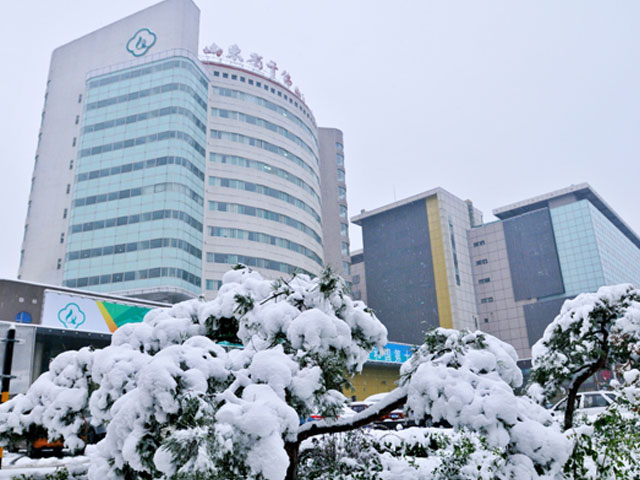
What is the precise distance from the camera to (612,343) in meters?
9.45

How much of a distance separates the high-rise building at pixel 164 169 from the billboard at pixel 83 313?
18.2 meters

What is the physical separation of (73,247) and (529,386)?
47.1 metres

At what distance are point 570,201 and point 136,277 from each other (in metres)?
64.0

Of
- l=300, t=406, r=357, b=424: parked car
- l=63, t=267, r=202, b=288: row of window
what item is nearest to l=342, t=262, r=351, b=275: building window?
l=63, t=267, r=202, b=288: row of window

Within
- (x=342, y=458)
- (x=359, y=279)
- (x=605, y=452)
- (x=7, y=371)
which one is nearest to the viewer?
(x=605, y=452)

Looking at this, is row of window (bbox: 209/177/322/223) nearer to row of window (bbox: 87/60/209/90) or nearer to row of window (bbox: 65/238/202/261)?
row of window (bbox: 65/238/202/261)

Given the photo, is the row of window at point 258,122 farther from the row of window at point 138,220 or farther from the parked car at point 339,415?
A: the parked car at point 339,415

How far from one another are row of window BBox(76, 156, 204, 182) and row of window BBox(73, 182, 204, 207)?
2.00 metres

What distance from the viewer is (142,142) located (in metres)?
50.0

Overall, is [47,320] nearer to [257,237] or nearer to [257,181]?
[257,237]

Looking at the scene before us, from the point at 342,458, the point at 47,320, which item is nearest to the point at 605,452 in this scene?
the point at 342,458

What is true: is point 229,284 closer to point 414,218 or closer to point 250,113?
point 250,113

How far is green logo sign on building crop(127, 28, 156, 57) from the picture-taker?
55841 millimetres

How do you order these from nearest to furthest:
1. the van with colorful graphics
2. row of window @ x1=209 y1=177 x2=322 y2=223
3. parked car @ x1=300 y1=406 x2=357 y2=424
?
1. parked car @ x1=300 y1=406 x2=357 y2=424
2. the van with colorful graphics
3. row of window @ x1=209 y1=177 x2=322 y2=223
